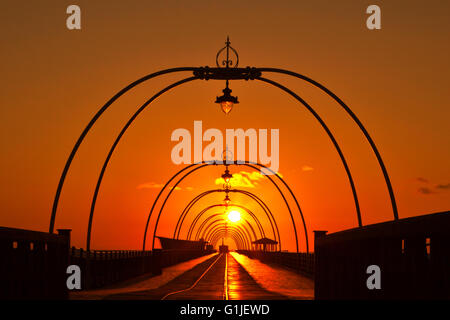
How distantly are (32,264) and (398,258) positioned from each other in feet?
20.3

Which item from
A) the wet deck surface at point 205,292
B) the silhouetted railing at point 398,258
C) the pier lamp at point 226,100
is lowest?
the wet deck surface at point 205,292

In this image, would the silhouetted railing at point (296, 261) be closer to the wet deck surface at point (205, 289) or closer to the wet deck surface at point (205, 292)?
the wet deck surface at point (205, 289)

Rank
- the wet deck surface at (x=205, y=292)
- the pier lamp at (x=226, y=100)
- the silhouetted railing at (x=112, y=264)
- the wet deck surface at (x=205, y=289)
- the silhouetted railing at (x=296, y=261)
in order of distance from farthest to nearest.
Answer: the silhouetted railing at (x=296, y=261) → the silhouetted railing at (x=112, y=264) → the wet deck surface at (x=205, y=289) → the wet deck surface at (x=205, y=292) → the pier lamp at (x=226, y=100)

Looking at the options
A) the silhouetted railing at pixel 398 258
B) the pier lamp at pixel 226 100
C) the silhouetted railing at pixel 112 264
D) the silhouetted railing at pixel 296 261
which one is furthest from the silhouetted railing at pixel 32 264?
the silhouetted railing at pixel 296 261

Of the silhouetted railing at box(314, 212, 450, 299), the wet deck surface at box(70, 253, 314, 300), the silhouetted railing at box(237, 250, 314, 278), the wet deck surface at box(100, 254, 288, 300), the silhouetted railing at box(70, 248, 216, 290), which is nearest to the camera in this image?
the silhouetted railing at box(314, 212, 450, 299)

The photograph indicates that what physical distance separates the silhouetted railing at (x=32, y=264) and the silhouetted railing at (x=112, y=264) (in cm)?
913

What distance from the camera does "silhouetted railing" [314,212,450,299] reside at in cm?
736

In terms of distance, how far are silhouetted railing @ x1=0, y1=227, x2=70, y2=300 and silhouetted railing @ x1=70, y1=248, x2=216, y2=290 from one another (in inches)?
359

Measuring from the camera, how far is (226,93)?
60.7 feet

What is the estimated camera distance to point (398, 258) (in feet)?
28.9

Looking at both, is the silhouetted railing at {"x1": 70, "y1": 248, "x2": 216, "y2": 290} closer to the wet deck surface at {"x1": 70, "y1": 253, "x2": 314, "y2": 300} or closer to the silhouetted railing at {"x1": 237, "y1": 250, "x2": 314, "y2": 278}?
the wet deck surface at {"x1": 70, "y1": 253, "x2": 314, "y2": 300}

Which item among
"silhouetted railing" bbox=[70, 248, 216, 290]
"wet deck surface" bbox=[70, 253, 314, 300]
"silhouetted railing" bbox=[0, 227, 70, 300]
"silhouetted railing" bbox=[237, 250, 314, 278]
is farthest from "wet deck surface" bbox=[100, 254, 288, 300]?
"silhouetted railing" bbox=[237, 250, 314, 278]

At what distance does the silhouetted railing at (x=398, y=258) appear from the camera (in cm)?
736

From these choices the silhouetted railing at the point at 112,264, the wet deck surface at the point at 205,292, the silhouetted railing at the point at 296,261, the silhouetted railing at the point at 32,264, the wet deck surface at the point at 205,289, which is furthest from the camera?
the silhouetted railing at the point at 296,261
